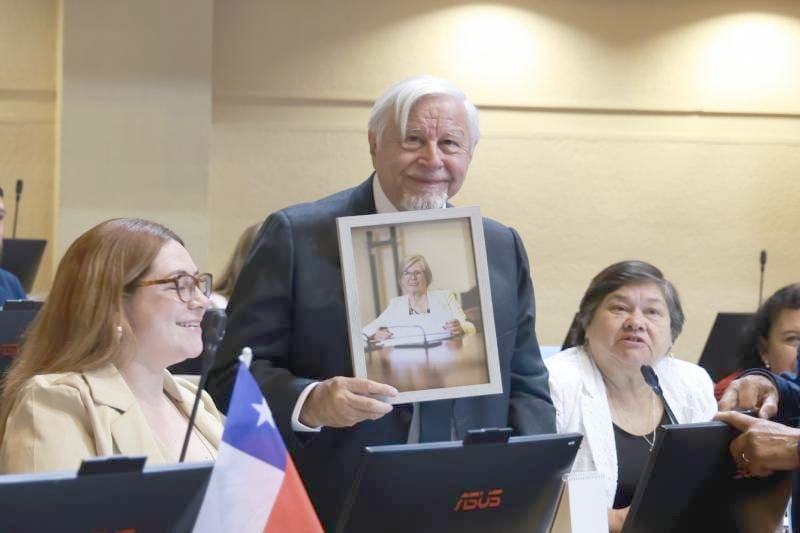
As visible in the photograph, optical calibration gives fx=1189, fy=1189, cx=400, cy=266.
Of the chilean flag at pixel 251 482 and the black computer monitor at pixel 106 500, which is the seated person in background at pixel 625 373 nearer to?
the chilean flag at pixel 251 482

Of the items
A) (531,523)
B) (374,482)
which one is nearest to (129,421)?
(374,482)

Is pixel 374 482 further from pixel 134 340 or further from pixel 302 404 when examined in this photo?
pixel 134 340

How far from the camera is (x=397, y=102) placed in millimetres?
2430

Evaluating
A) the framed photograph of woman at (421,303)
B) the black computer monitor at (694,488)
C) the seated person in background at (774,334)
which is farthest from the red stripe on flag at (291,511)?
the seated person in background at (774,334)

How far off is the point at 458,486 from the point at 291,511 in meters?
0.29

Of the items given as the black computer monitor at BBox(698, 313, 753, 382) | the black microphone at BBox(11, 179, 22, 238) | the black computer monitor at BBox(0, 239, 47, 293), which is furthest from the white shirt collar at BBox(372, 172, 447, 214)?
the black microphone at BBox(11, 179, 22, 238)

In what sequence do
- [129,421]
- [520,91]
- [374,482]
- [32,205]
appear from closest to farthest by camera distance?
[374,482] → [129,421] → [32,205] → [520,91]

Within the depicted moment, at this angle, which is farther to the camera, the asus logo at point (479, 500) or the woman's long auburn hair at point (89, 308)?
the woman's long auburn hair at point (89, 308)

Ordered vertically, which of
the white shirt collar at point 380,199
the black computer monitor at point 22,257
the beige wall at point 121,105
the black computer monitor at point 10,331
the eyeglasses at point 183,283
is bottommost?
the black computer monitor at point 10,331

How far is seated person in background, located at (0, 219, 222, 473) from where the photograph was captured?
2135 mm

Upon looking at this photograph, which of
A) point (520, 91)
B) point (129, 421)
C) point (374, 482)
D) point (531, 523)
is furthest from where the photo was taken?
point (520, 91)

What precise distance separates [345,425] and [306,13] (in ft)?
17.8

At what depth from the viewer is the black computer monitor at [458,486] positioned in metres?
1.82

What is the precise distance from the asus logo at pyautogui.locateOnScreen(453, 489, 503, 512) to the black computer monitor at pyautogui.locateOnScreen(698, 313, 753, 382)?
3049 millimetres
